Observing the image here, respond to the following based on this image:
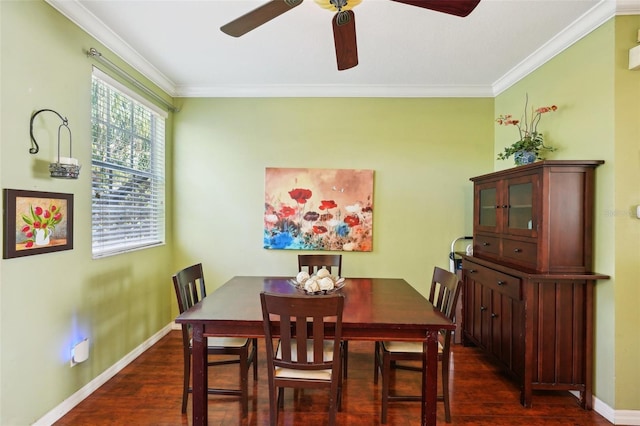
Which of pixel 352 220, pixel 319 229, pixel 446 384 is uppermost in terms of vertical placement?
pixel 352 220

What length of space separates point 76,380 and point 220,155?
7.75ft

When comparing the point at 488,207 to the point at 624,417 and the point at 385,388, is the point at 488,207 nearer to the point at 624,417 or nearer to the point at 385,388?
the point at 624,417

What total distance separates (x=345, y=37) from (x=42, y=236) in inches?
84.9

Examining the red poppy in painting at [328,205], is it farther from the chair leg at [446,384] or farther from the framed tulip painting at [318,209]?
the chair leg at [446,384]

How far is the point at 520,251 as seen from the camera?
2564 mm

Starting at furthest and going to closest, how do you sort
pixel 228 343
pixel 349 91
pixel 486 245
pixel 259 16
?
pixel 349 91 → pixel 486 245 → pixel 228 343 → pixel 259 16

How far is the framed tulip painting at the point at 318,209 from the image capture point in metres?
3.68

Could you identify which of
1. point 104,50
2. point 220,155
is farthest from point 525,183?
point 104,50

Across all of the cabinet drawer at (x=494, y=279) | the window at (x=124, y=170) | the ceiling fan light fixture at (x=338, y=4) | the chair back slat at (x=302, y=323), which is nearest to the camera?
the chair back slat at (x=302, y=323)

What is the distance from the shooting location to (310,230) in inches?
146

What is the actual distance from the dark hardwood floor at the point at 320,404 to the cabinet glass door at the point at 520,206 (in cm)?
127

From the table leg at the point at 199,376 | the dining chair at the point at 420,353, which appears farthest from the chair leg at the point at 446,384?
the table leg at the point at 199,376

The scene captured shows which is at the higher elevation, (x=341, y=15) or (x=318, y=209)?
(x=341, y=15)

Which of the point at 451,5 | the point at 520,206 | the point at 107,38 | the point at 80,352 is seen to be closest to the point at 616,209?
the point at 520,206
